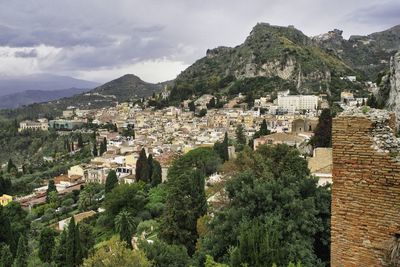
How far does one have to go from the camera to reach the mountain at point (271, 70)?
110 metres

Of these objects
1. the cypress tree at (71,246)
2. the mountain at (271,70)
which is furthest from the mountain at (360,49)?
the cypress tree at (71,246)

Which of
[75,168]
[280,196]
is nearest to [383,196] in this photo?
[280,196]

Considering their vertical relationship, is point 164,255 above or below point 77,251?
above

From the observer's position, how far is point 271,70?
4579 inches

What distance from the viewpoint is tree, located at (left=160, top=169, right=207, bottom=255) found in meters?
21.9

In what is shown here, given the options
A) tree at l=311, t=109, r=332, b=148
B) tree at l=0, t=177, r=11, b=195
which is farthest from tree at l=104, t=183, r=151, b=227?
tree at l=0, t=177, r=11, b=195

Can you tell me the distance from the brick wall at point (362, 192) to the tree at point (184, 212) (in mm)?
16270

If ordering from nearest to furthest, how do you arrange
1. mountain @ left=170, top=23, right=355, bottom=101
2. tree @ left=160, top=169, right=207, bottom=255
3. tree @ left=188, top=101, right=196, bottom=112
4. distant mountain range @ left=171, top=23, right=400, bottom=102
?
tree @ left=160, top=169, right=207, bottom=255, tree @ left=188, top=101, right=196, bottom=112, distant mountain range @ left=171, top=23, right=400, bottom=102, mountain @ left=170, top=23, right=355, bottom=101

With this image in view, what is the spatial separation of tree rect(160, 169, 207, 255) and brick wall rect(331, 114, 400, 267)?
16270 millimetres

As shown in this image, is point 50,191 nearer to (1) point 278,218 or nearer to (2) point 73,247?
(2) point 73,247

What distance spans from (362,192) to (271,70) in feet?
372

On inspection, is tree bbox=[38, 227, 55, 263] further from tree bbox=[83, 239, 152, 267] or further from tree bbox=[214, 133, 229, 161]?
tree bbox=[214, 133, 229, 161]

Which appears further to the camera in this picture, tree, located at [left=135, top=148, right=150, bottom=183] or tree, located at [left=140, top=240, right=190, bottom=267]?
tree, located at [left=135, top=148, right=150, bottom=183]

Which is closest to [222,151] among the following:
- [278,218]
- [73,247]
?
[73,247]
